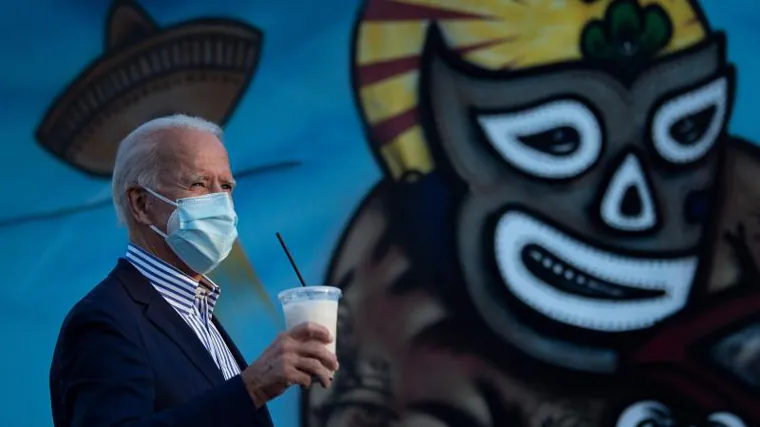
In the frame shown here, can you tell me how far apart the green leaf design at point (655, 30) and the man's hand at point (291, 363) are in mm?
2545

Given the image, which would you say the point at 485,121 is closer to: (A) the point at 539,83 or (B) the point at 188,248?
(A) the point at 539,83

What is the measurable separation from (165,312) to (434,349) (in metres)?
1.85

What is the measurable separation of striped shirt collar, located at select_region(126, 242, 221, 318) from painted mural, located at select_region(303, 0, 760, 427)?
5.38 ft

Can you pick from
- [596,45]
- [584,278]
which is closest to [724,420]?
[584,278]

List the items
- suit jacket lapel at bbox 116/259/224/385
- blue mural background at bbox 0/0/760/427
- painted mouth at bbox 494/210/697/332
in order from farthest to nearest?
painted mouth at bbox 494/210/697/332 → blue mural background at bbox 0/0/760/427 → suit jacket lapel at bbox 116/259/224/385

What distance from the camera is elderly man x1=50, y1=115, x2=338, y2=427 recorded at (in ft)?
5.75

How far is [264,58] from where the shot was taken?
152 inches

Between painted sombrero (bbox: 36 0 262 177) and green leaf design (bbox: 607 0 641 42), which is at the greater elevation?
green leaf design (bbox: 607 0 641 42)

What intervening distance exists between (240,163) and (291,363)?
2122 millimetres

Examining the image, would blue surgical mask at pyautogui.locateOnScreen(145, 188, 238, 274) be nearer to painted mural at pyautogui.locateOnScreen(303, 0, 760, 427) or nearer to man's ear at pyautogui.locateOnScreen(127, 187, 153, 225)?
man's ear at pyautogui.locateOnScreen(127, 187, 153, 225)

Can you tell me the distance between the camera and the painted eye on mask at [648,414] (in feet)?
12.3

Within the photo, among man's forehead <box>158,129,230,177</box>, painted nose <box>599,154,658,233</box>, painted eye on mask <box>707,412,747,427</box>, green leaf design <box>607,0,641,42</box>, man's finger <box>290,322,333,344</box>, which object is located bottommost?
painted eye on mask <box>707,412,747,427</box>

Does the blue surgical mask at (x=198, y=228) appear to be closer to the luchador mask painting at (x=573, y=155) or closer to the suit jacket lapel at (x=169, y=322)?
the suit jacket lapel at (x=169, y=322)

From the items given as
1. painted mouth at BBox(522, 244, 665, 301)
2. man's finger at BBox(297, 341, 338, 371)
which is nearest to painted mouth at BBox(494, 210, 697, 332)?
painted mouth at BBox(522, 244, 665, 301)
